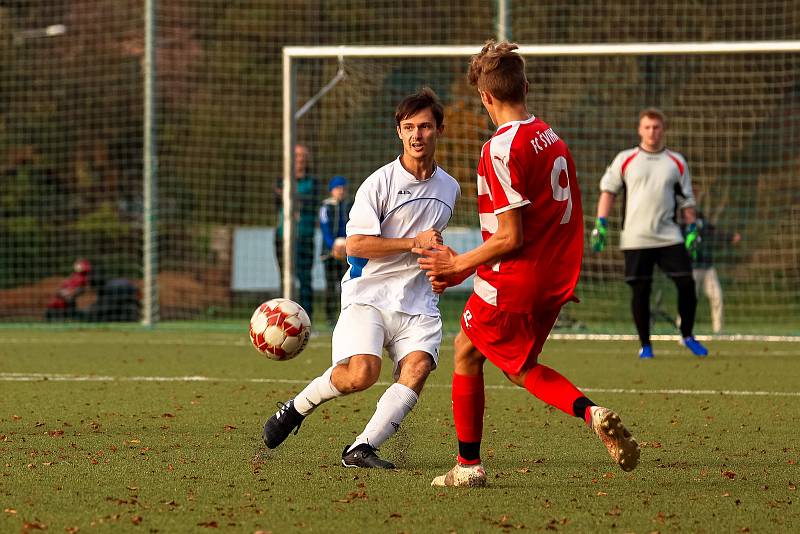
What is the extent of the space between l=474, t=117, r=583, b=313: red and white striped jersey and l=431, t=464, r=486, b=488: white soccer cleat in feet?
2.18

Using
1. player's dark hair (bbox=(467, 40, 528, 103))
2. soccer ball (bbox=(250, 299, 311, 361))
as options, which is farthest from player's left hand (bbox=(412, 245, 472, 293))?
soccer ball (bbox=(250, 299, 311, 361))

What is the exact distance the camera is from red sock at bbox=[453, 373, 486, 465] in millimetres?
5348

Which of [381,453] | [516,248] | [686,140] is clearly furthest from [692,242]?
[516,248]

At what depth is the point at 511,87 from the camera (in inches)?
203

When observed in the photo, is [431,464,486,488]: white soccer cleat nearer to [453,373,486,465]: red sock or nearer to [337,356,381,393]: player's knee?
[453,373,486,465]: red sock

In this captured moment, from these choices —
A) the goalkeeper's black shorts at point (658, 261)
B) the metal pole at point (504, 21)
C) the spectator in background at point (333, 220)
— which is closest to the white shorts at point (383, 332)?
the goalkeeper's black shorts at point (658, 261)

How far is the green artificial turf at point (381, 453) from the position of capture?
472 centimetres

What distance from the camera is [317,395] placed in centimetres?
596

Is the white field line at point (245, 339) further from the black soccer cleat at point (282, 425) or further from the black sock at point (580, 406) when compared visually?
the black sock at point (580, 406)

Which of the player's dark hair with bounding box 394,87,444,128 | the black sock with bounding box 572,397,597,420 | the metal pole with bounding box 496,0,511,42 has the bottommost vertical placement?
the black sock with bounding box 572,397,597,420

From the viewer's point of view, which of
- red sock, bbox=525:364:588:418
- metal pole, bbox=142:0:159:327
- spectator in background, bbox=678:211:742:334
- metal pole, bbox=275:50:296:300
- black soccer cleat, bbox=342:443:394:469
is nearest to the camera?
red sock, bbox=525:364:588:418

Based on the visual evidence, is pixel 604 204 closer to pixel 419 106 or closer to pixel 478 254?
pixel 419 106

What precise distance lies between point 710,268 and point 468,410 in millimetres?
10098

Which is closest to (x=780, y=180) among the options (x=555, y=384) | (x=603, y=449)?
(x=603, y=449)
